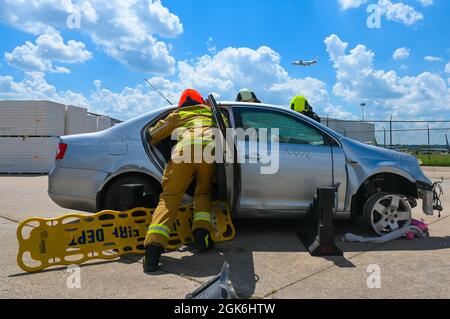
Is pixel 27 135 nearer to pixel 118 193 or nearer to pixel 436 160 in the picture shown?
pixel 118 193

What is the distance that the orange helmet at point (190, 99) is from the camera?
4387mm

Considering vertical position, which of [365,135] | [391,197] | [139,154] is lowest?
[391,197]

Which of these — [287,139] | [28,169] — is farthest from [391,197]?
[28,169]

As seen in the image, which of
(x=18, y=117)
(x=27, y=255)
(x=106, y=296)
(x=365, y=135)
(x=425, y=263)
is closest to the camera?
(x=106, y=296)

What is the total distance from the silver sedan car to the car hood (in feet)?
0.04

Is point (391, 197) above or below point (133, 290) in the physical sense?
above

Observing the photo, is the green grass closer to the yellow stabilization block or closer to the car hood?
the car hood

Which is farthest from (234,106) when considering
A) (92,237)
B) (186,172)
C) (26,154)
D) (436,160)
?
(436,160)

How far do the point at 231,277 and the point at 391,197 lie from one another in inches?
97.4

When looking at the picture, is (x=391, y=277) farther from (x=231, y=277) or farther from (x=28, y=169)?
(x=28, y=169)

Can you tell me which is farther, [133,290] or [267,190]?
[267,190]

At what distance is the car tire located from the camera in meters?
4.61

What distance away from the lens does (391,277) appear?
11.2 ft

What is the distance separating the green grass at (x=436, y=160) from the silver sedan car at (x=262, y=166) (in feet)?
65.7
